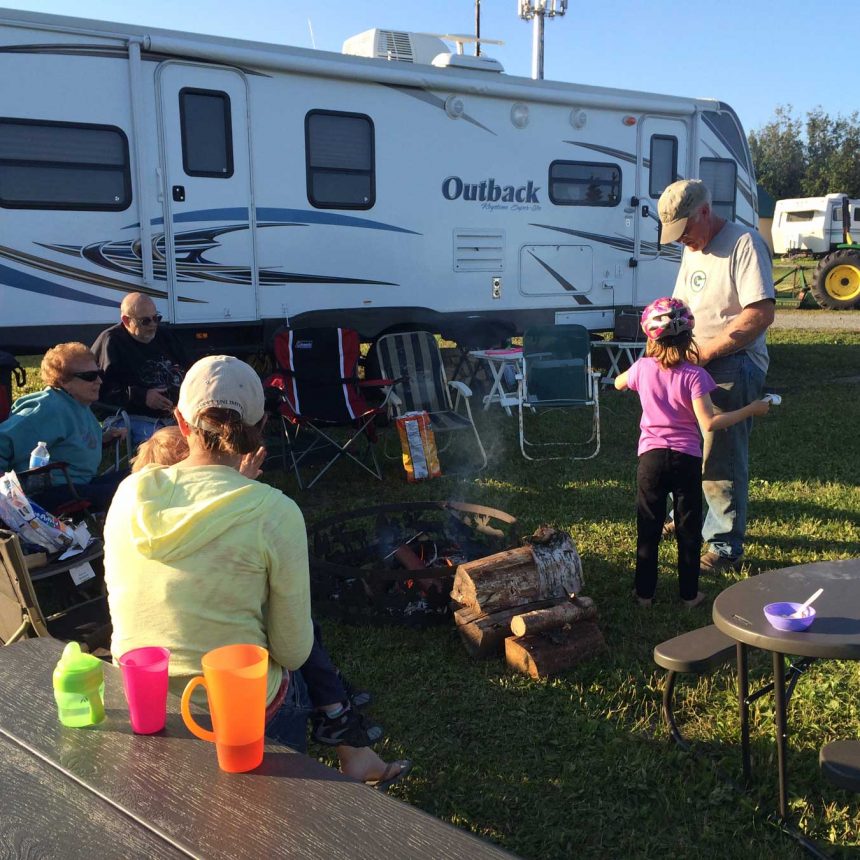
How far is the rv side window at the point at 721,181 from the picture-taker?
28.0 feet

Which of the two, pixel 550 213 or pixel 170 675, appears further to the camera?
pixel 550 213

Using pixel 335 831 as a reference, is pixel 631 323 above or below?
above

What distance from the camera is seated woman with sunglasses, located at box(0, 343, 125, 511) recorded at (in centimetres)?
356


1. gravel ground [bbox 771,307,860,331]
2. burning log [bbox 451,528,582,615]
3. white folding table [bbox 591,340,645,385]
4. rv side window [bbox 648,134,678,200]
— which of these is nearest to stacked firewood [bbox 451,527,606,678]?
burning log [bbox 451,528,582,615]

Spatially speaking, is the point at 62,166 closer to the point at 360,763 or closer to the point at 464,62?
the point at 464,62

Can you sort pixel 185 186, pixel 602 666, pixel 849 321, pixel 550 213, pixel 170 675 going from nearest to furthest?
1. pixel 170 675
2. pixel 602 666
3. pixel 185 186
4. pixel 550 213
5. pixel 849 321

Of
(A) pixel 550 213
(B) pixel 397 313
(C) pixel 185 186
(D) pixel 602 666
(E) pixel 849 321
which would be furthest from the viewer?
(E) pixel 849 321

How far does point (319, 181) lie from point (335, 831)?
5780 millimetres

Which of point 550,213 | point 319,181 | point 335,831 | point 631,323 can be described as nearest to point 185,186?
point 319,181

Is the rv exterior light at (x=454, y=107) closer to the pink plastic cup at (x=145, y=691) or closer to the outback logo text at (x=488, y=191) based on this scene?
the outback logo text at (x=488, y=191)

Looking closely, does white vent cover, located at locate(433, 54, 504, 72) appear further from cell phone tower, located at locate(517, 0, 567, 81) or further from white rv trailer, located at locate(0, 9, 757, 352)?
cell phone tower, located at locate(517, 0, 567, 81)

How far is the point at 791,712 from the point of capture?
108 inches

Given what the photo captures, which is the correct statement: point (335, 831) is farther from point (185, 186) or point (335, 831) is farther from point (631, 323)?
point (631, 323)

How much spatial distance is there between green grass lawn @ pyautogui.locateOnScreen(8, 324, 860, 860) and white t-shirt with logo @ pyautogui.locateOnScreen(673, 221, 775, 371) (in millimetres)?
1130
